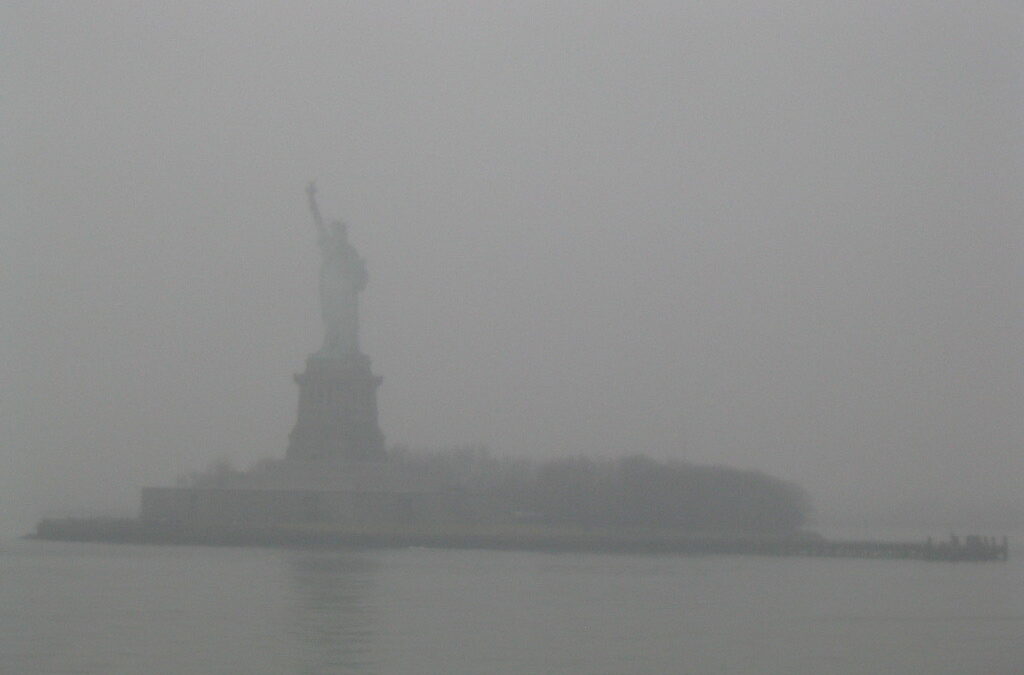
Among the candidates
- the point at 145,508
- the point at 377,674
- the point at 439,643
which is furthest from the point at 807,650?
the point at 145,508

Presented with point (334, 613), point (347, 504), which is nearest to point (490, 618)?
point (334, 613)

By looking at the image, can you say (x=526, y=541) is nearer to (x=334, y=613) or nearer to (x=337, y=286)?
(x=337, y=286)

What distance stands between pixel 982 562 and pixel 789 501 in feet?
23.0

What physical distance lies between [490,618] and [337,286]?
2210 centimetres

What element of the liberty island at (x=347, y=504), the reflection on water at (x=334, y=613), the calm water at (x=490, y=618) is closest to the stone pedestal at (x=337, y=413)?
the liberty island at (x=347, y=504)

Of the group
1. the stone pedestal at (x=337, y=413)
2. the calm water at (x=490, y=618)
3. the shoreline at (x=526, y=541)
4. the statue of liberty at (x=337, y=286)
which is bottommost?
the shoreline at (x=526, y=541)

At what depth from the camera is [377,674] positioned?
1677cm

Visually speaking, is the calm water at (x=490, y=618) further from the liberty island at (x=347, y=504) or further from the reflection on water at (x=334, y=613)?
the liberty island at (x=347, y=504)

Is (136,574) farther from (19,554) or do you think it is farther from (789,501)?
(789,501)

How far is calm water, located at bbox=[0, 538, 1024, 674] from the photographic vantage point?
716 inches

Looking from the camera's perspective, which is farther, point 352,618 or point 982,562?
point 982,562

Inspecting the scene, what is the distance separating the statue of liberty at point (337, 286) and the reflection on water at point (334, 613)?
896 centimetres

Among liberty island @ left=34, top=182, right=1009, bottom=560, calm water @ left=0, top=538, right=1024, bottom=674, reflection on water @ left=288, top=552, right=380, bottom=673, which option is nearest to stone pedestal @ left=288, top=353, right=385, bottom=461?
liberty island @ left=34, top=182, right=1009, bottom=560

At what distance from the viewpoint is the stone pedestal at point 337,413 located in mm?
42969
